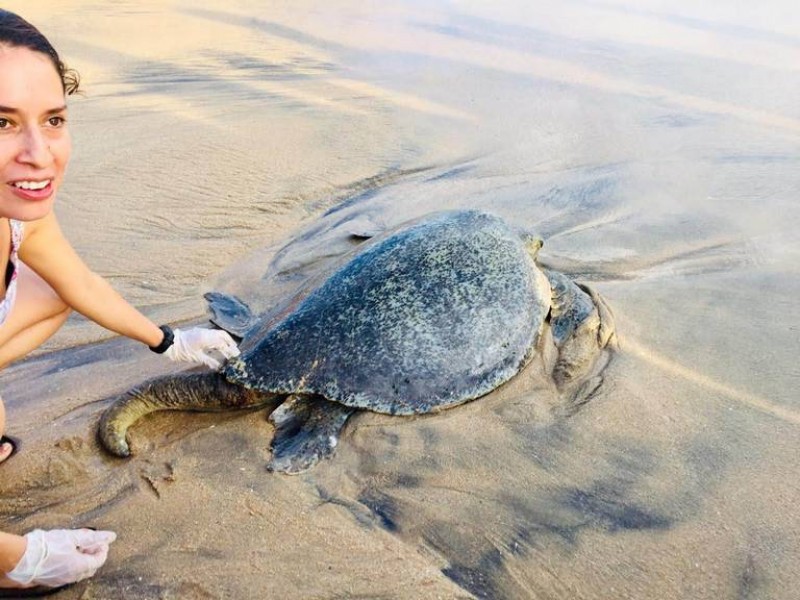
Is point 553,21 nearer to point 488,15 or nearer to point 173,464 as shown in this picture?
point 488,15

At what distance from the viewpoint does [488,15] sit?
10.6m

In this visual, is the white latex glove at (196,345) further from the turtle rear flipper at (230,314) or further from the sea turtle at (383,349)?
the turtle rear flipper at (230,314)

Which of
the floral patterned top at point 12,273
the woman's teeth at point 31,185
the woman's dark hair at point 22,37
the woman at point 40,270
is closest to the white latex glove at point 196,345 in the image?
the woman at point 40,270

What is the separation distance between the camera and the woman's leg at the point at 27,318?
2326 millimetres

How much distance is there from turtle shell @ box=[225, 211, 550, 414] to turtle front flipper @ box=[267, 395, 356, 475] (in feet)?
0.26

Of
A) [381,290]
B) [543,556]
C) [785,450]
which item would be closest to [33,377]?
[381,290]

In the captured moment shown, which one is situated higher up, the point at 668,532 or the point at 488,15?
the point at 488,15

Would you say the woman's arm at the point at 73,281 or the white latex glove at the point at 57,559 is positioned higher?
the woman's arm at the point at 73,281

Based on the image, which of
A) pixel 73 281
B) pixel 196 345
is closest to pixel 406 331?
pixel 196 345

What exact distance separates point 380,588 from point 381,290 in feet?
3.84

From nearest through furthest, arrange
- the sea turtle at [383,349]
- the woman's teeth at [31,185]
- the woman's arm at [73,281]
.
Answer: the woman's teeth at [31,185] → the woman's arm at [73,281] → the sea turtle at [383,349]

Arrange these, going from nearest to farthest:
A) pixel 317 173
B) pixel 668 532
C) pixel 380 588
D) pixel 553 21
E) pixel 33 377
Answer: pixel 380 588 < pixel 668 532 < pixel 33 377 < pixel 317 173 < pixel 553 21

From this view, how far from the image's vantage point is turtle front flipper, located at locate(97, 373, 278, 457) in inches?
99.0

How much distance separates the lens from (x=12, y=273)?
216 cm
